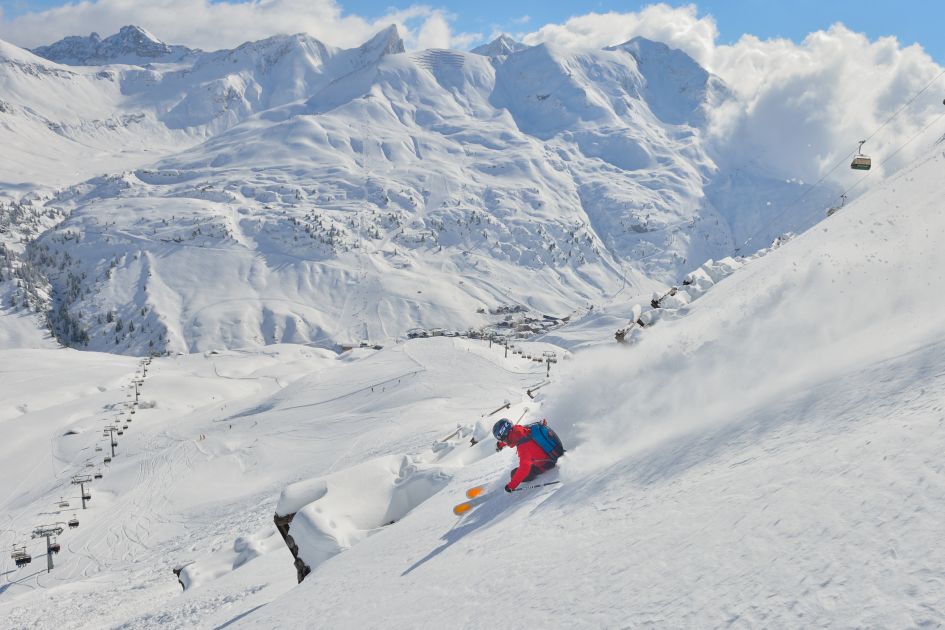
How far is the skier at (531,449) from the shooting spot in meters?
12.6

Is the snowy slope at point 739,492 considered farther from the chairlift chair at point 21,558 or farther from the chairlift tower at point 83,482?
the chairlift tower at point 83,482

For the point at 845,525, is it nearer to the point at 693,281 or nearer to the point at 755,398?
the point at 755,398

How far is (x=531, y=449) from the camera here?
12.7 meters

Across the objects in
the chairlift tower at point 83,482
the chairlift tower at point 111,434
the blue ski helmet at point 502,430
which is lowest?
the blue ski helmet at point 502,430

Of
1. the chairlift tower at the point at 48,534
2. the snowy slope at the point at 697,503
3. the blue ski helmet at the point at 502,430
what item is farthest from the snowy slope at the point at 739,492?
the chairlift tower at the point at 48,534

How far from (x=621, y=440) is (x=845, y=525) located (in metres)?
7.85

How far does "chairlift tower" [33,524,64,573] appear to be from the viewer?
3853cm

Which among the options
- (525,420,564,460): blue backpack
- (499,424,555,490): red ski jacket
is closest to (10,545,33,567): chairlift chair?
(499,424,555,490): red ski jacket

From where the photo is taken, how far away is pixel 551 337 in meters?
138

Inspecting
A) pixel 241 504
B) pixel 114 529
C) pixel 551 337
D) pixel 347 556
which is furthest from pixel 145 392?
pixel 347 556

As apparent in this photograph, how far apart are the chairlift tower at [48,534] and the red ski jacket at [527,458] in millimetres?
38693

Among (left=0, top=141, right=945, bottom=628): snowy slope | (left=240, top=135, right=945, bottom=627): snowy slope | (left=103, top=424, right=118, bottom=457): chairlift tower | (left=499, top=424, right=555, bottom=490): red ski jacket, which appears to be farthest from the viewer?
(left=103, top=424, right=118, bottom=457): chairlift tower

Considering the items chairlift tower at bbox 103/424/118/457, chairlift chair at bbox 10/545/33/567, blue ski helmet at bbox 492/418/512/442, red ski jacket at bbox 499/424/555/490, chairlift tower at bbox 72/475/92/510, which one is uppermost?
chairlift tower at bbox 103/424/118/457

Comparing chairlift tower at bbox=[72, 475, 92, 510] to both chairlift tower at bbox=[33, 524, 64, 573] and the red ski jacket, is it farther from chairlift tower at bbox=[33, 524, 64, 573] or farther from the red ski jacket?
the red ski jacket
